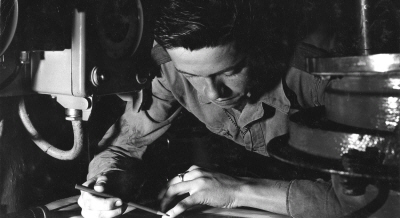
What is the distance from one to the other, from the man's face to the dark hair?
0.07 ft

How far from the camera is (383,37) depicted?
611mm

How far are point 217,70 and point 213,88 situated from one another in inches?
2.6

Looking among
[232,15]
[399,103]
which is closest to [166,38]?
[232,15]

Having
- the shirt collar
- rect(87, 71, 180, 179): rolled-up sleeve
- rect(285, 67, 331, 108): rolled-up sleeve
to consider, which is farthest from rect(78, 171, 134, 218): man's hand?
rect(285, 67, 331, 108): rolled-up sleeve

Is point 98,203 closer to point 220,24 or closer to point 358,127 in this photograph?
point 220,24

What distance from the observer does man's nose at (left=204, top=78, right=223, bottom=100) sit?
1.16m

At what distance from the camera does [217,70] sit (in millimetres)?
1124

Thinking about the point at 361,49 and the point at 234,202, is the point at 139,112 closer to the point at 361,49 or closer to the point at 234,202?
the point at 234,202

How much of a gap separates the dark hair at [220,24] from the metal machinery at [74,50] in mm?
111

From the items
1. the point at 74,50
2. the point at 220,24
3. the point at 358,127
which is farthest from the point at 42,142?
the point at 358,127

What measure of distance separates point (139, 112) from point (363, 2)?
1.05 m

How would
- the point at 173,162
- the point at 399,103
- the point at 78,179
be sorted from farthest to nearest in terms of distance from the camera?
the point at 173,162, the point at 78,179, the point at 399,103

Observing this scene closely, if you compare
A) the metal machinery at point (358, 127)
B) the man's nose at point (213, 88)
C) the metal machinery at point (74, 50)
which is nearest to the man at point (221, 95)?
the man's nose at point (213, 88)

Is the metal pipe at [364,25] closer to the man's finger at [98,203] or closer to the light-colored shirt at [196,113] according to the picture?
the light-colored shirt at [196,113]
